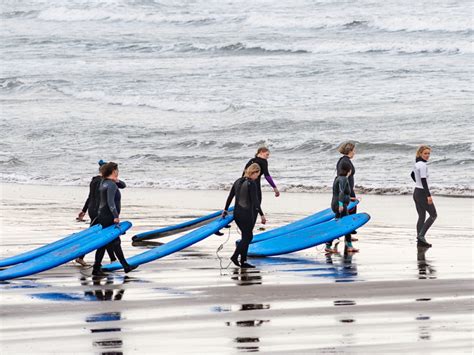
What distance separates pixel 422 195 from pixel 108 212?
4.86 meters

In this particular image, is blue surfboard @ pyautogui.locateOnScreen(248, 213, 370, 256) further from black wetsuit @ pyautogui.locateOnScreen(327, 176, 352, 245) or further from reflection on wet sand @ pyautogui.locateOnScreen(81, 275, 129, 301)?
reflection on wet sand @ pyautogui.locateOnScreen(81, 275, 129, 301)

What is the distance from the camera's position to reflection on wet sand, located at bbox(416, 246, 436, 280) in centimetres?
1202

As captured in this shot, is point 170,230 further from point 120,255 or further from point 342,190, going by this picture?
point 120,255

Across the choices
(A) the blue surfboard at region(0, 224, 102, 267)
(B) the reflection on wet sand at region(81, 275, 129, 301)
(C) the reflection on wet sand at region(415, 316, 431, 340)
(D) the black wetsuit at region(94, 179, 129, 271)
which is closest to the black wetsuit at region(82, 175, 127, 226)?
(A) the blue surfboard at region(0, 224, 102, 267)

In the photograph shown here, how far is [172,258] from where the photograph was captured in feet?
45.4

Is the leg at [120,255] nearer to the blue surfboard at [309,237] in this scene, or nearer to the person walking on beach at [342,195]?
the blue surfboard at [309,237]

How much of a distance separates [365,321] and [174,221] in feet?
30.7

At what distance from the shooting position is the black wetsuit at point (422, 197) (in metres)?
15.0

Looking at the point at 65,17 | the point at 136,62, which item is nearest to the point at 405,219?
the point at 136,62

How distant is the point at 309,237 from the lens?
14.2 m

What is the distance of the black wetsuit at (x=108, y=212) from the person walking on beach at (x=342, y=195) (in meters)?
3.16

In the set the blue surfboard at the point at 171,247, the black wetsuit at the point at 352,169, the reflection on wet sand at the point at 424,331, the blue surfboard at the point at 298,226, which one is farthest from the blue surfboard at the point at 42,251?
the reflection on wet sand at the point at 424,331

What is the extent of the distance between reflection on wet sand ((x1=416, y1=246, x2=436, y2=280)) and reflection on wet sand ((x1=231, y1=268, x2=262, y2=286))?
1786 mm

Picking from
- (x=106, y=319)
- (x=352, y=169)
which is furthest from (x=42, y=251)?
(x=352, y=169)
